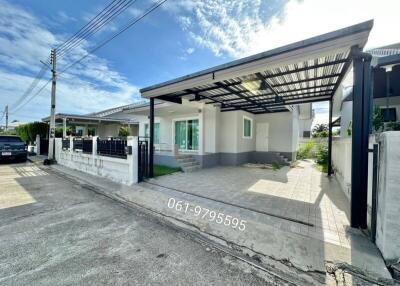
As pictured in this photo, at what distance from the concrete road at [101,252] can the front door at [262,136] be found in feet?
33.2

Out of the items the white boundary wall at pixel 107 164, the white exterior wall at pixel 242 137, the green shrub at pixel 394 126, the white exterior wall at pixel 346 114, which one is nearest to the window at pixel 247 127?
the white exterior wall at pixel 242 137

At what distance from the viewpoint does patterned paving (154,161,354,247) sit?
11.0 feet

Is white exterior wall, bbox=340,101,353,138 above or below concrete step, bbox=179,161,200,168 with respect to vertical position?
above

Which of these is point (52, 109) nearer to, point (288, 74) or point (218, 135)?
point (218, 135)

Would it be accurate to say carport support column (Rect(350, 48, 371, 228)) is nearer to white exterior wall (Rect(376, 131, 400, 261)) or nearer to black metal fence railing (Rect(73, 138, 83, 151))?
white exterior wall (Rect(376, 131, 400, 261))

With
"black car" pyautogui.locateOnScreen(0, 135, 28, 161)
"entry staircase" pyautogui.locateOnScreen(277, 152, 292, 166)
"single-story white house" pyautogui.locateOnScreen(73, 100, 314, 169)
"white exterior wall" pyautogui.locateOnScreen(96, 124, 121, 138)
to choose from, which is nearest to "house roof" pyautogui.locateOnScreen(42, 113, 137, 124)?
"white exterior wall" pyautogui.locateOnScreen(96, 124, 121, 138)

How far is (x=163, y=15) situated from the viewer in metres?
7.46

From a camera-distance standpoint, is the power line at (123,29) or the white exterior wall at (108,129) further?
the white exterior wall at (108,129)

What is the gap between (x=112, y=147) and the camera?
7371 millimetres

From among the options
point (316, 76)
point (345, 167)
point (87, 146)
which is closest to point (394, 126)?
point (345, 167)

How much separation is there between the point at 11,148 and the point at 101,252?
48.7 feet

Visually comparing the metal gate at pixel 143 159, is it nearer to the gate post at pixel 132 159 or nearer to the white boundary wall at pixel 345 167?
the gate post at pixel 132 159

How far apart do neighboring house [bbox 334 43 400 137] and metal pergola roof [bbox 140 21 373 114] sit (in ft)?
1.78

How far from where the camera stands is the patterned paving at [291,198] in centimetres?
337
